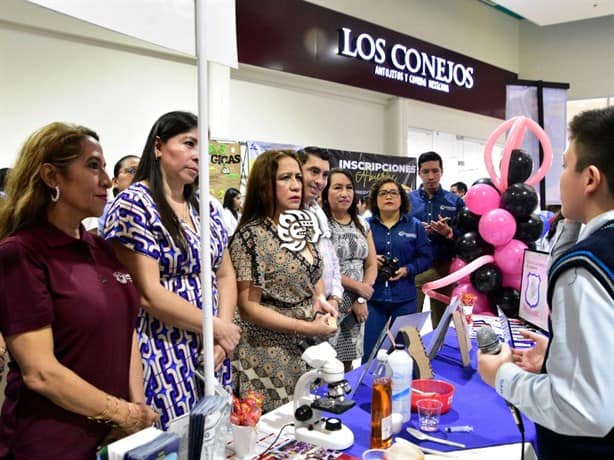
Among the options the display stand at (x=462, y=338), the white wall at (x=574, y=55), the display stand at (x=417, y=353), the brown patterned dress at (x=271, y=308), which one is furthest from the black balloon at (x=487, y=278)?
the white wall at (x=574, y=55)

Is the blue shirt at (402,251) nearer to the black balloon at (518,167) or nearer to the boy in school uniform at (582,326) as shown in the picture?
the black balloon at (518,167)

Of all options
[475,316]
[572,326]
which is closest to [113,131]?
[475,316]

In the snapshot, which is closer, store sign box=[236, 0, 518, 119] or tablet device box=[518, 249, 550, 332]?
tablet device box=[518, 249, 550, 332]

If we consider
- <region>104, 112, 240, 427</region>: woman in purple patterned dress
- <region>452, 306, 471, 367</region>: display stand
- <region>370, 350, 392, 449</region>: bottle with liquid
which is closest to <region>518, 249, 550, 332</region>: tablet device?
<region>452, 306, 471, 367</region>: display stand

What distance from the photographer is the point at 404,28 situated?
7965 millimetres

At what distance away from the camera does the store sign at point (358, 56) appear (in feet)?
19.2

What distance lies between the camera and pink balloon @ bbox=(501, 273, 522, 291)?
292 centimetres

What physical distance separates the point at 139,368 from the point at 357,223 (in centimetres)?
184

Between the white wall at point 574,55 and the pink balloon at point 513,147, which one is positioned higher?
the white wall at point 574,55

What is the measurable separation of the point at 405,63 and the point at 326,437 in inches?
286

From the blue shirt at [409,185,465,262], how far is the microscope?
9.03ft

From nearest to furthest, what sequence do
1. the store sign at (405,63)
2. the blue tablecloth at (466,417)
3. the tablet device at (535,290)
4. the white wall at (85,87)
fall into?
the blue tablecloth at (466,417) → the tablet device at (535,290) → the white wall at (85,87) → the store sign at (405,63)

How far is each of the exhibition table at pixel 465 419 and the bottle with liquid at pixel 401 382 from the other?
5 centimetres

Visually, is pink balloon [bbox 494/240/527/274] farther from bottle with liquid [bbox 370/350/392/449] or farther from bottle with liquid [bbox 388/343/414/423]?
bottle with liquid [bbox 370/350/392/449]
